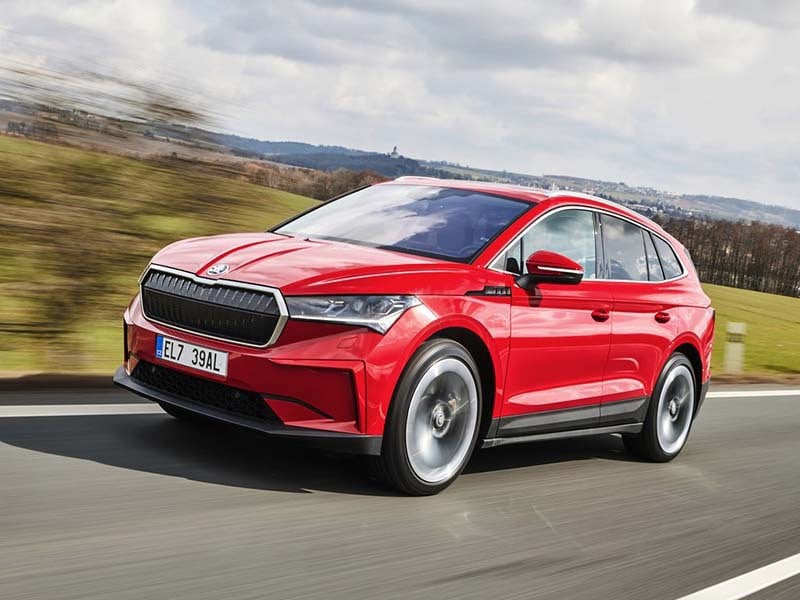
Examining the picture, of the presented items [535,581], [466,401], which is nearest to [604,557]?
[535,581]

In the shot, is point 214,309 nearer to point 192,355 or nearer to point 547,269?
point 192,355

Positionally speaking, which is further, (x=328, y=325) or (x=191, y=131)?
(x=191, y=131)

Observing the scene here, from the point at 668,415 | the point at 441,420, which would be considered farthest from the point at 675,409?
the point at 441,420

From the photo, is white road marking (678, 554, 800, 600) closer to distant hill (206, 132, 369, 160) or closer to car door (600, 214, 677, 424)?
car door (600, 214, 677, 424)

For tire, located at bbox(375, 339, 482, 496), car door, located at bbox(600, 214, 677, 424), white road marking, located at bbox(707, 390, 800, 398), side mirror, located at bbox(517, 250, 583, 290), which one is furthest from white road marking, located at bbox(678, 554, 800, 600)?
white road marking, located at bbox(707, 390, 800, 398)

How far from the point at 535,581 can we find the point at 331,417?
120cm

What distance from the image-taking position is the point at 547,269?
563cm

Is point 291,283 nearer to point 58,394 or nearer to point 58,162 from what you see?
point 58,394

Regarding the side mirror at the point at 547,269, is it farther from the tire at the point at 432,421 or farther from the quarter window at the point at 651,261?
the quarter window at the point at 651,261

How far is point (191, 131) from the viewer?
9289mm

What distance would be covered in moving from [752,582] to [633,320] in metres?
2.28

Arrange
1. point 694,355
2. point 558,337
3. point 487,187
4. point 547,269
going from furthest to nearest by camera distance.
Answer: point 694,355 → point 487,187 → point 558,337 → point 547,269

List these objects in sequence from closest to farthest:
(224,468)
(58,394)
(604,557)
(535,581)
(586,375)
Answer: (535,581), (604,557), (224,468), (586,375), (58,394)

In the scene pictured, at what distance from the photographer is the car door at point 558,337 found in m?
5.68
